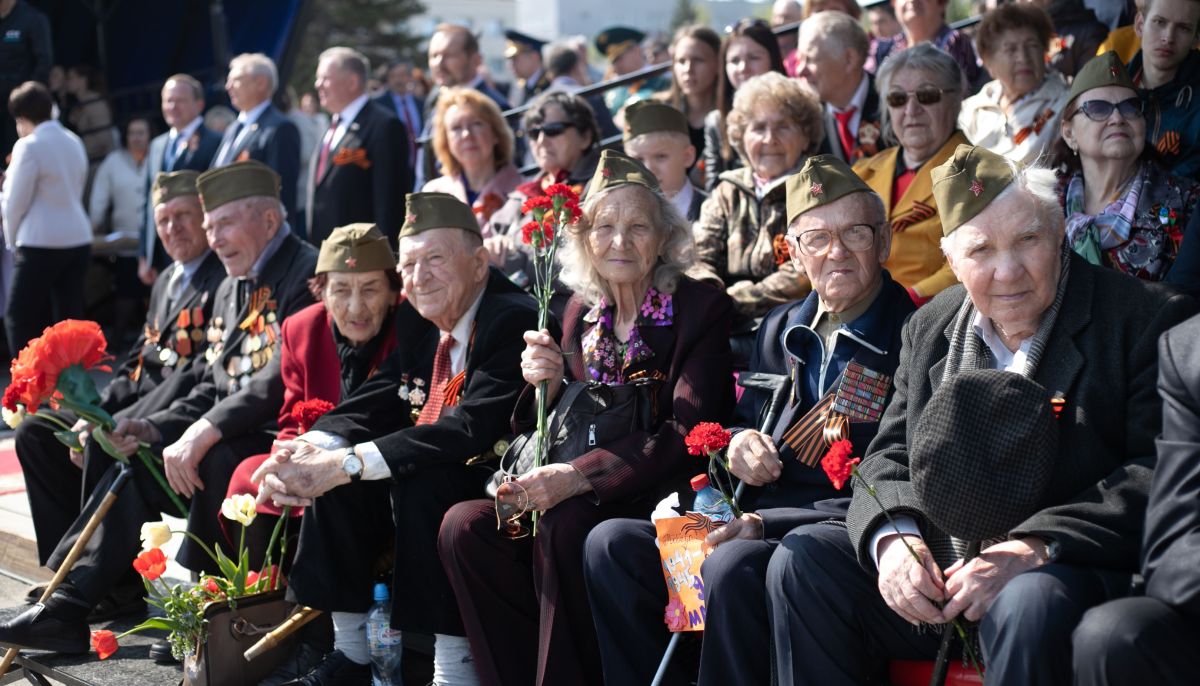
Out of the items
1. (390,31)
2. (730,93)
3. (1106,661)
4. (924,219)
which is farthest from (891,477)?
(390,31)

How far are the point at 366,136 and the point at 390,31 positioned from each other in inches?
880

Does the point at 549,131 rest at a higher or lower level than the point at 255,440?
higher

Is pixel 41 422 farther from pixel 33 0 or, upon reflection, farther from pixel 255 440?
pixel 33 0

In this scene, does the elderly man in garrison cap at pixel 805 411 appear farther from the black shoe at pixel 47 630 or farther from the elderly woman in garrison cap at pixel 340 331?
the black shoe at pixel 47 630

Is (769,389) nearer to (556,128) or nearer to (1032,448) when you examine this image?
(1032,448)

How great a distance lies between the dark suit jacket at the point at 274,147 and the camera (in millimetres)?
9008

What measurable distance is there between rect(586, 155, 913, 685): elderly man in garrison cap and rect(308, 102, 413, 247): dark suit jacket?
4417 millimetres

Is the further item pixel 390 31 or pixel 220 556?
pixel 390 31

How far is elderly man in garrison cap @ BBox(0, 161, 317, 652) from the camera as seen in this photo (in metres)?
5.04

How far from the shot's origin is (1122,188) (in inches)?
157

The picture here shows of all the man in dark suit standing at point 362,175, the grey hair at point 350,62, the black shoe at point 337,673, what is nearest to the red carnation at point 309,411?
the black shoe at point 337,673

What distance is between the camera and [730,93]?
6367mm

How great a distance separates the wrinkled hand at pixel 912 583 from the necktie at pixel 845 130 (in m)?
2.99

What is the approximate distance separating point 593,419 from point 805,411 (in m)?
0.70
